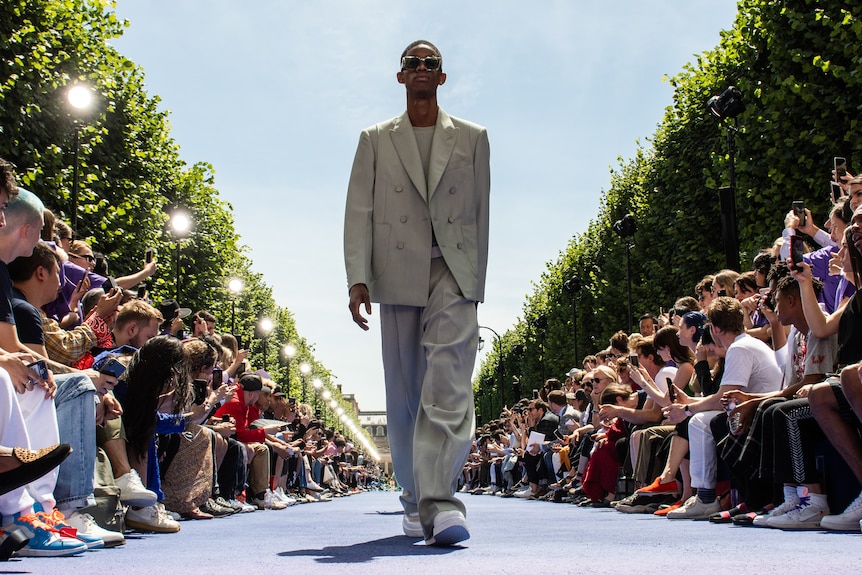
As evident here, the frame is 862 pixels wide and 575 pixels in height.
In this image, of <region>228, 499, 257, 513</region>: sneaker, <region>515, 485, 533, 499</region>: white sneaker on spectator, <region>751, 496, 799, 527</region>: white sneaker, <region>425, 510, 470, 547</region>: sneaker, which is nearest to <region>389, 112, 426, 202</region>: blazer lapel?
<region>425, 510, 470, 547</region>: sneaker

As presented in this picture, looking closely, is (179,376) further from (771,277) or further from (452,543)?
(771,277)

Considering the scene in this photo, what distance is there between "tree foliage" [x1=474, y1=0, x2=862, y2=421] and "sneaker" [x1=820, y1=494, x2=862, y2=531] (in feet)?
53.1

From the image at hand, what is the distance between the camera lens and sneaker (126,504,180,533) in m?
7.42

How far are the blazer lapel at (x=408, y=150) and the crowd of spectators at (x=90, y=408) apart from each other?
6.52ft

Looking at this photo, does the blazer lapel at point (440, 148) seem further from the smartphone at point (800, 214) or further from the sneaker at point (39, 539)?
the smartphone at point (800, 214)

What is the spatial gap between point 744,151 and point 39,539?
22.4m

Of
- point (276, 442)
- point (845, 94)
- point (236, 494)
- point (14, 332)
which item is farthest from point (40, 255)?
point (845, 94)

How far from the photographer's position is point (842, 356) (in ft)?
22.1

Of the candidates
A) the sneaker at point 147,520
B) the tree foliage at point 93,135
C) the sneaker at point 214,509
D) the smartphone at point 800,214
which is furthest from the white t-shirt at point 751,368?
the tree foliage at point 93,135

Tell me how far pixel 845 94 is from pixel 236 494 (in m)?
15.4

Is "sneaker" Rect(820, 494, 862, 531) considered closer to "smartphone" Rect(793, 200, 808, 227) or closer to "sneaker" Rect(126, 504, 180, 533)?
"sneaker" Rect(126, 504, 180, 533)

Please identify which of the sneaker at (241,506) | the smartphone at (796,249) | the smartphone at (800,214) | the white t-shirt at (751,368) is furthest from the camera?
the sneaker at (241,506)

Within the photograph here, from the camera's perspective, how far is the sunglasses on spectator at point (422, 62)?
5996 millimetres

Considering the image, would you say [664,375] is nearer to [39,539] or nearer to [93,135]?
[39,539]
